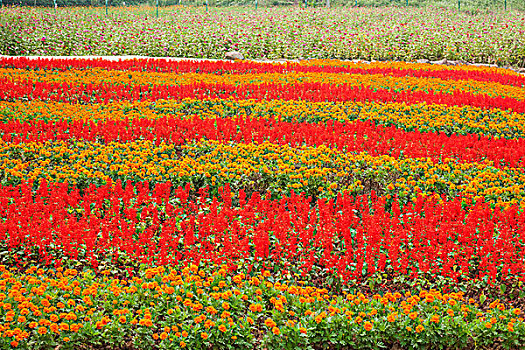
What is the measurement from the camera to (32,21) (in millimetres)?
20531

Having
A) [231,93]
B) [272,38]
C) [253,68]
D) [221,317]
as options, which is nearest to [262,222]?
[221,317]

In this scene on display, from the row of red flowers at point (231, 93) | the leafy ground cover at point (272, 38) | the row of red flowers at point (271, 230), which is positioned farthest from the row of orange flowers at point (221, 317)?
the leafy ground cover at point (272, 38)

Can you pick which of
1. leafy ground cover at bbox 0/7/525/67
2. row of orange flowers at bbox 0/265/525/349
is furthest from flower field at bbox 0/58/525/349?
Result: leafy ground cover at bbox 0/7/525/67

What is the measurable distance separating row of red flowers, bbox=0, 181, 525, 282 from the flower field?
2cm

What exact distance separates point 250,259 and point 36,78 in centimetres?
938

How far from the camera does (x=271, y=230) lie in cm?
536

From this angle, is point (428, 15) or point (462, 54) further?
A: point (428, 15)

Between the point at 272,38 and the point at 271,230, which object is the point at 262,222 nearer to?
the point at 271,230

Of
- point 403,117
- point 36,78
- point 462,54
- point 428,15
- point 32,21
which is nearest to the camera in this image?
point 403,117

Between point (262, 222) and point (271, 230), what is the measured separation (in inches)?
5.3

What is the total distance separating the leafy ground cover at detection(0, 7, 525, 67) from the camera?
60.1 feet

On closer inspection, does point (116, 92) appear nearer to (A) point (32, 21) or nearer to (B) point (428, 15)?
(A) point (32, 21)

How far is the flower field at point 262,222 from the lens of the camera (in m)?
3.77

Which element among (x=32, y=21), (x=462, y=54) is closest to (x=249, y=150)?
(x=462, y=54)
